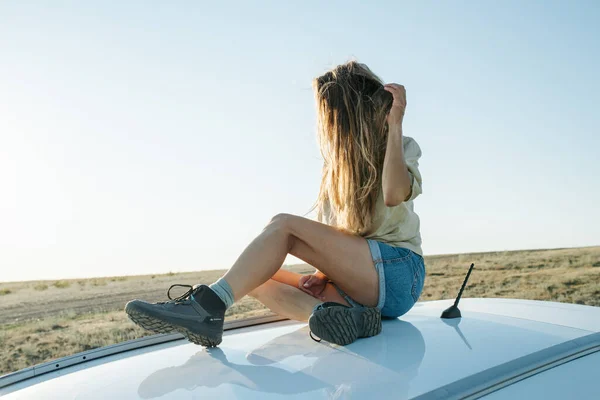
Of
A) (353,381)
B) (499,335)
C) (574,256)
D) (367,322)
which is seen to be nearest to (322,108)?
(367,322)

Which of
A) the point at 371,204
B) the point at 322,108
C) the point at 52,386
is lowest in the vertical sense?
the point at 52,386

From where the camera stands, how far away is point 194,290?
242 cm

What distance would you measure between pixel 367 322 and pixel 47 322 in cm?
839

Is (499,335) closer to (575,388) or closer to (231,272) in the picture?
(575,388)

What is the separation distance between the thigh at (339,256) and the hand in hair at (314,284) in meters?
0.12

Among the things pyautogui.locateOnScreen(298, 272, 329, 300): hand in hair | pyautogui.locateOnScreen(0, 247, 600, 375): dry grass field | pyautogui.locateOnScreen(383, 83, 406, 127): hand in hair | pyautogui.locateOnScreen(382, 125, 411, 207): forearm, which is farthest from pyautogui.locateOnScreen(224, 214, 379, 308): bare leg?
pyautogui.locateOnScreen(0, 247, 600, 375): dry grass field

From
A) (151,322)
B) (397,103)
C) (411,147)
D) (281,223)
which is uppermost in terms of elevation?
(397,103)

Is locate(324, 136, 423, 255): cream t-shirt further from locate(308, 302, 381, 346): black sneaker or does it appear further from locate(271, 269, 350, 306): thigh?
locate(308, 302, 381, 346): black sneaker

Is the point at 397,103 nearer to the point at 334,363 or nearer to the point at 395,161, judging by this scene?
the point at 395,161

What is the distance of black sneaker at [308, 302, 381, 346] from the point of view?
1958 mm

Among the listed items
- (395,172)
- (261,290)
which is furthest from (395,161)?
(261,290)

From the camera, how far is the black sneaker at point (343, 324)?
196cm

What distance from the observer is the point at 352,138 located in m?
2.91

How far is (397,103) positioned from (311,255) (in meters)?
0.82
